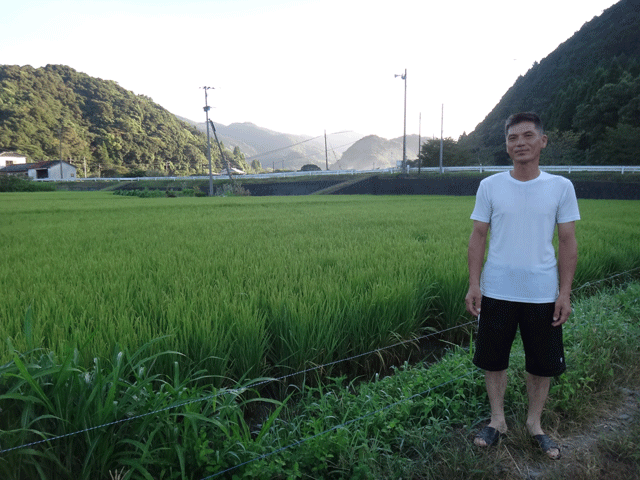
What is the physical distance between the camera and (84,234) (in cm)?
573

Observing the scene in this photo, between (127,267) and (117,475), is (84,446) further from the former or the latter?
(127,267)

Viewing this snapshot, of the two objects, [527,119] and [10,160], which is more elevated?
[10,160]

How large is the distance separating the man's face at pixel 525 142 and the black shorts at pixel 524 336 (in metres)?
0.56

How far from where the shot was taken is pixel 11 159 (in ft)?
173

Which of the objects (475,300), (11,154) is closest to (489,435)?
(475,300)

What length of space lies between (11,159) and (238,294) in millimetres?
65343

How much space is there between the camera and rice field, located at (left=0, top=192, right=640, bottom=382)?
1809 millimetres

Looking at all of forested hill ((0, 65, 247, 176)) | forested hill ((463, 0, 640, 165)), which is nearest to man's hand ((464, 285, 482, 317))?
forested hill ((463, 0, 640, 165))

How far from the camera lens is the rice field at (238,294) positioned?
181 centimetres

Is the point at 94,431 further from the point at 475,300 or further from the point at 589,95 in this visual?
the point at 589,95

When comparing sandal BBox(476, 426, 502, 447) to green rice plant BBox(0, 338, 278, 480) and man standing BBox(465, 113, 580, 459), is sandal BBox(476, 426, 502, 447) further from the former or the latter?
green rice plant BBox(0, 338, 278, 480)

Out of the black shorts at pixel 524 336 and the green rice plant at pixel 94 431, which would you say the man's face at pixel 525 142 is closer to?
the black shorts at pixel 524 336

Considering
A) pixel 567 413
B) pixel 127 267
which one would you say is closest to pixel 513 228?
pixel 567 413

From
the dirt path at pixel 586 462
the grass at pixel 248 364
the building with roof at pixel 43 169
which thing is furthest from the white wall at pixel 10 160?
the dirt path at pixel 586 462
